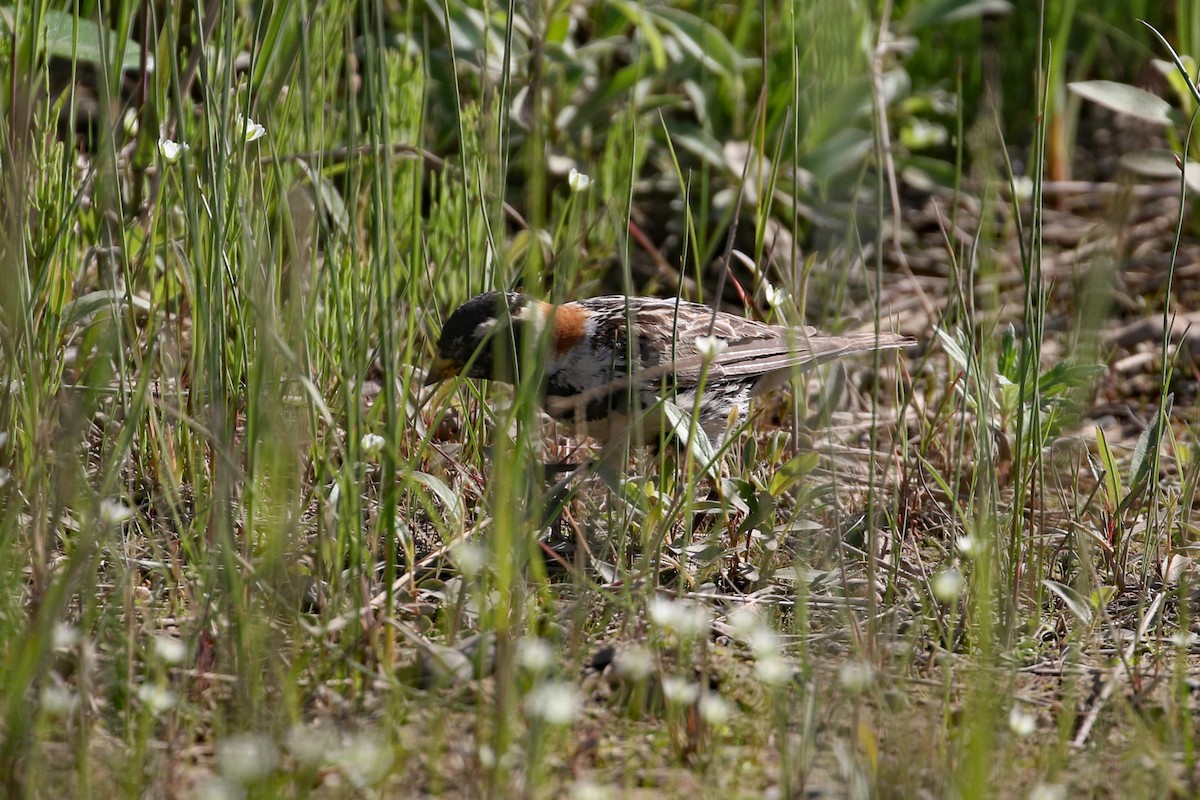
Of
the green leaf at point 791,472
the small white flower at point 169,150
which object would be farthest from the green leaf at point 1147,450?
the small white flower at point 169,150

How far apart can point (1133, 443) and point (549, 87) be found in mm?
2780

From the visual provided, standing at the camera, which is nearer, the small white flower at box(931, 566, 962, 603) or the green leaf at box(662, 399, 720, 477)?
the small white flower at box(931, 566, 962, 603)

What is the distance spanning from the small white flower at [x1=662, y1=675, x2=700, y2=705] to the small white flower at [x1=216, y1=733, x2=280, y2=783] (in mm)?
740

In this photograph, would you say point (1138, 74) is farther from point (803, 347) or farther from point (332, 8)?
point (332, 8)

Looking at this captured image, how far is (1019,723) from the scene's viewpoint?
8.41ft

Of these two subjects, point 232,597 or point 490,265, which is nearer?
point 232,597

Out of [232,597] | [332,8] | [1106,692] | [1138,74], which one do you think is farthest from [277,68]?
[1138,74]

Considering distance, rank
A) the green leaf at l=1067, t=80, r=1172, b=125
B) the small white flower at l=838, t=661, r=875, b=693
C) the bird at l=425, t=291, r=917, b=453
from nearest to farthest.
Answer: the small white flower at l=838, t=661, r=875, b=693 < the bird at l=425, t=291, r=917, b=453 < the green leaf at l=1067, t=80, r=1172, b=125

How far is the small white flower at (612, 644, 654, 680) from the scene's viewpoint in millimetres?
2576

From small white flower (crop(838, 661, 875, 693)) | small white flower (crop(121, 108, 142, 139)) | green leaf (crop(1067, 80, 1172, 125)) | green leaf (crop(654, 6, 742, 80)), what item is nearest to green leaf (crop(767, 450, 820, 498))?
small white flower (crop(838, 661, 875, 693))

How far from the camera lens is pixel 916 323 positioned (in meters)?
5.81

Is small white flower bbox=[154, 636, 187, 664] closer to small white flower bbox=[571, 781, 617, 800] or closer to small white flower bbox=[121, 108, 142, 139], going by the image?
small white flower bbox=[571, 781, 617, 800]

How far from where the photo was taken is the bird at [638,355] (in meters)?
3.95

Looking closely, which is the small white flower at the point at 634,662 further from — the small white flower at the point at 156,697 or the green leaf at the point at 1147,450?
the green leaf at the point at 1147,450
